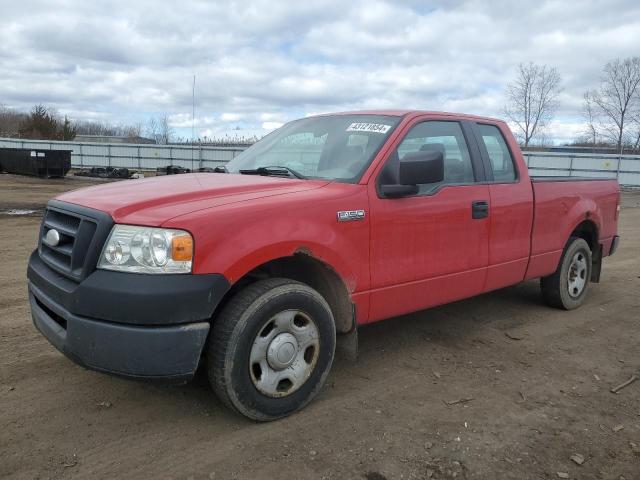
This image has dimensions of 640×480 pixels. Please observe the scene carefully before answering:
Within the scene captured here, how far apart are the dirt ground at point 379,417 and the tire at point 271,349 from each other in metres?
0.17

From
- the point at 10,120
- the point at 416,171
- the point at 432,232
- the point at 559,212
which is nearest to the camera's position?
the point at 416,171

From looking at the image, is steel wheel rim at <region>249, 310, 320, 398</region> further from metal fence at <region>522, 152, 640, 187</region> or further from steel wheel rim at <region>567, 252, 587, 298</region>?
metal fence at <region>522, 152, 640, 187</region>

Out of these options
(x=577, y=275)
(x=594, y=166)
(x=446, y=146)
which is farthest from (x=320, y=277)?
(x=594, y=166)

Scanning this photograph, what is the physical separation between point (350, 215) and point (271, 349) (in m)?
0.97

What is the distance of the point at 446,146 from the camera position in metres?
4.42

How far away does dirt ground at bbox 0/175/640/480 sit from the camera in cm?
282

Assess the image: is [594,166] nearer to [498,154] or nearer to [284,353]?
[498,154]

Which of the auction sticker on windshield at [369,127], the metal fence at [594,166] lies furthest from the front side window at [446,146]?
the metal fence at [594,166]

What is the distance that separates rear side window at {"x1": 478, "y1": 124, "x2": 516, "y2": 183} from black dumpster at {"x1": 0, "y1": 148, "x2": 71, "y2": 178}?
23.5 metres

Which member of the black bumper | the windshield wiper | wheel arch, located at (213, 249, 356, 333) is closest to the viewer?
the black bumper

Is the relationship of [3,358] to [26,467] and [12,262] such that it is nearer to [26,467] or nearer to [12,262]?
[26,467]

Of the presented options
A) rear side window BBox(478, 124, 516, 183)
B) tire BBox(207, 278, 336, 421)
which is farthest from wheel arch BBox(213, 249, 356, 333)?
rear side window BBox(478, 124, 516, 183)

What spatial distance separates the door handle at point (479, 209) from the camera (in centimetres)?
432

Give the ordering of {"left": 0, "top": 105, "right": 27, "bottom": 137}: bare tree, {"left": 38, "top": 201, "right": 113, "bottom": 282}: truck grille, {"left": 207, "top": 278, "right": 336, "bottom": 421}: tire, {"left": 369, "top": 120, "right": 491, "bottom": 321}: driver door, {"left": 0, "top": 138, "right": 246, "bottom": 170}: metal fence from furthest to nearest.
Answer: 1. {"left": 0, "top": 105, "right": 27, "bottom": 137}: bare tree
2. {"left": 0, "top": 138, "right": 246, "bottom": 170}: metal fence
3. {"left": 369, "top": 120, "right": 491, "bottom": 321}: driver door
4. {"left": 207, "top": 278, "right": 336, "bottom": 421}: tire
5. {"left": 38, "top": 201, "right": 113, "bottom": 282}: truck grille
